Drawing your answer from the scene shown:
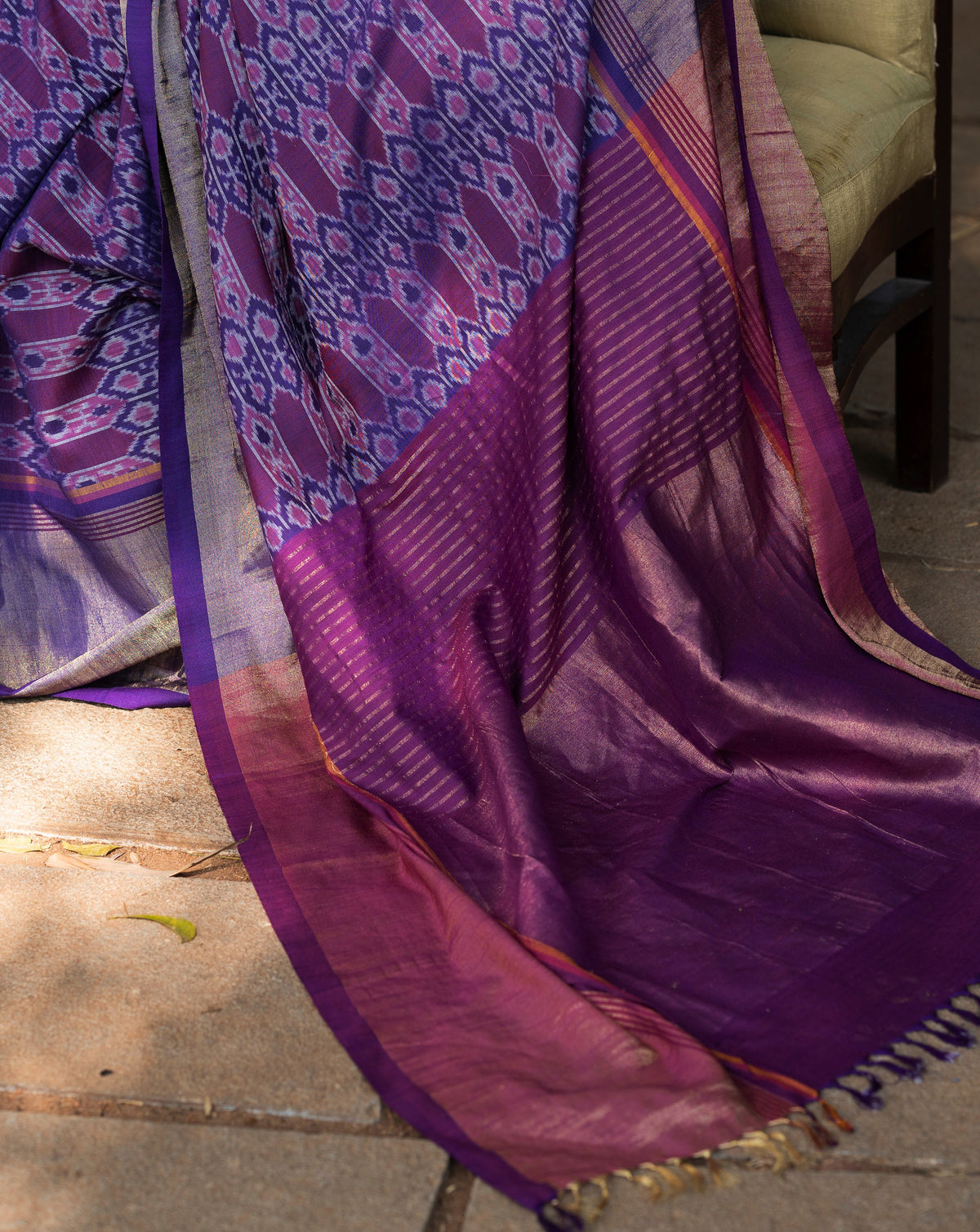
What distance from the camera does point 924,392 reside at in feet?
7.48

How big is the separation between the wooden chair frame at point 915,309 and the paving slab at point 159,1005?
1081 mm

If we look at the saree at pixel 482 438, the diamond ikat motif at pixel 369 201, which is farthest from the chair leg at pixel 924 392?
the diamond ikat motif at pixel 369 201

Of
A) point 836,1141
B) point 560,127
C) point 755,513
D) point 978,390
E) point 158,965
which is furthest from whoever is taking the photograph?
point 978,390

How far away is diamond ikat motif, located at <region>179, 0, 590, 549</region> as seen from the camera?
1480mm

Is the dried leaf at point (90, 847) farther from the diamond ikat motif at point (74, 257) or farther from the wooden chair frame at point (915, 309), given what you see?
the wooden chair frame at point (915, 309)

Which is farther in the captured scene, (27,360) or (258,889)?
(27,360)

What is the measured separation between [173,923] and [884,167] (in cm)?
140

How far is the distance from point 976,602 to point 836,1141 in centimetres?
106

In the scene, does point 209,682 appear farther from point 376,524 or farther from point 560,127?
point 560,127

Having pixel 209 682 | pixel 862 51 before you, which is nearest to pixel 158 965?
pixel 209 682

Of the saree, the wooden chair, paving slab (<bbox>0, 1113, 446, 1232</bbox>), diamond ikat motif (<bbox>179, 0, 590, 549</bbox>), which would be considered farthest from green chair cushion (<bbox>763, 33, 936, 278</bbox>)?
paving slab (<bbox>0, 1113, 446, 1232</bbox>)

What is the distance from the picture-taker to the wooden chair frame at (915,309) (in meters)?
1.92

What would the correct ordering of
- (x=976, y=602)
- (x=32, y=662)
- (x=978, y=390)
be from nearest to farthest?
(x=32, y=662) → (x=976, y=602) → (x=978, y=390)

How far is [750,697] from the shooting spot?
4.93 feet
